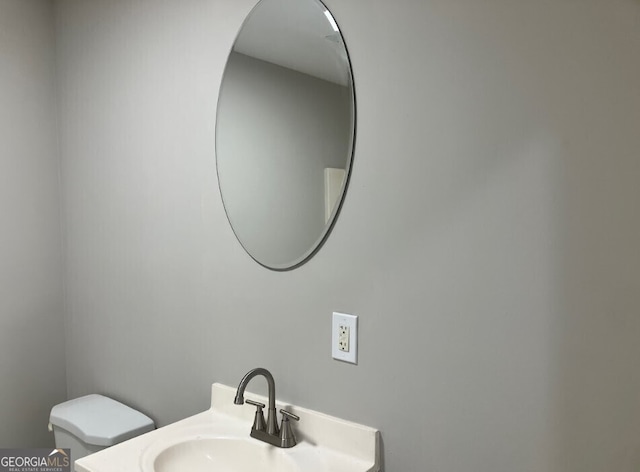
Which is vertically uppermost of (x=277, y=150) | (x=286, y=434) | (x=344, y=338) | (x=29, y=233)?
(x=277, y=150)

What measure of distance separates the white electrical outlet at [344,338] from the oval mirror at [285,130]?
0.66ft

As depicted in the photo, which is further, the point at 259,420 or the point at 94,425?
the point at 94,425

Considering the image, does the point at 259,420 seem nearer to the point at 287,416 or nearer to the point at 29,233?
the point at 287,416

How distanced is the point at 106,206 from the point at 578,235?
173 cm

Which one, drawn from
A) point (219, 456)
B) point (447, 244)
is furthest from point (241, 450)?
point (447, 244)

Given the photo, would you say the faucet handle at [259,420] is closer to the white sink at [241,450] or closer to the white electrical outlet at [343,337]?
the white sink at [241,450]

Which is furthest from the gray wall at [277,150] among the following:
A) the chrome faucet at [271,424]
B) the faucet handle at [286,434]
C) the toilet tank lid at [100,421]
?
the toilet tank lid at [100,421]

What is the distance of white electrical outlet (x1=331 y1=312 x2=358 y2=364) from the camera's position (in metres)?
1.45

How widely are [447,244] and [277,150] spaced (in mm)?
595

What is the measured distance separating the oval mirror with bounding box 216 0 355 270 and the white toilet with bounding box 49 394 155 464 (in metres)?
0.80

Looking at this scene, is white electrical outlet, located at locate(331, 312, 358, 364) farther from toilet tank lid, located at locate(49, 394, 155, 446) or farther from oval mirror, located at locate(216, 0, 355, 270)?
toilet tank lid, located at locate(49, 394, 155, 446)

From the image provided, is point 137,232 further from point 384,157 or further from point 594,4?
point 594,4

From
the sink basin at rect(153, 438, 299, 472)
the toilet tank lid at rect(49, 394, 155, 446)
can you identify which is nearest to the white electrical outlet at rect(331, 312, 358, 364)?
the sink basin at rect(153, 438, 299, 472)

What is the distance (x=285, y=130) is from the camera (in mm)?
1601
